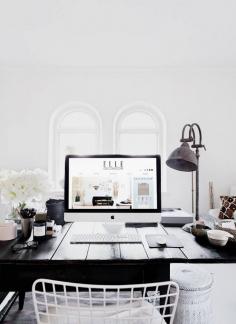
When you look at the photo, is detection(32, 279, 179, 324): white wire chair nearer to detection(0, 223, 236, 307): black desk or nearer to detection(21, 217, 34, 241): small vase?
detection(0, 223, 236, 307): black desk

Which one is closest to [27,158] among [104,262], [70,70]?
[70,70]

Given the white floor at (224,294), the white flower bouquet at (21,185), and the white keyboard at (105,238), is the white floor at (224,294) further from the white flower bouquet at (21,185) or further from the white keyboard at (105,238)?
the white flower bouquet at (21,185)

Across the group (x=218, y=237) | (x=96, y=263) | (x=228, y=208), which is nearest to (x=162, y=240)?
(x=218, y=237)

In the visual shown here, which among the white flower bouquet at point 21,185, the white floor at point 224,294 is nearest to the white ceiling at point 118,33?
the white flower bouquet at point 21,185

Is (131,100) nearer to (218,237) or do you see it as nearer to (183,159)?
(183,159)

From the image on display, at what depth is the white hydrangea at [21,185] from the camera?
1506 mm

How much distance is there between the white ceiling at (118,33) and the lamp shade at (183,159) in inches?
69.3

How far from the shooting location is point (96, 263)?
1171 millimetres

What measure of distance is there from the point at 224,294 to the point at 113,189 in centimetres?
99

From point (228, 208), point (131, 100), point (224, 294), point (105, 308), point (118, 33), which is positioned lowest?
point (224, 294)

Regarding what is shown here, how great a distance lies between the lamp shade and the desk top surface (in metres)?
0.54

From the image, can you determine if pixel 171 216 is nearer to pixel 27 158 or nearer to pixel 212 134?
pixel 212 134

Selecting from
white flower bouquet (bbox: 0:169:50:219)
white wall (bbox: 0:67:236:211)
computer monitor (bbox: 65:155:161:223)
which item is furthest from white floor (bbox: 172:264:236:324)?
white wall (bbox: 0:67:236:211)

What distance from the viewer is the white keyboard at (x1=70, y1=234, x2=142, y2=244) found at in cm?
142
